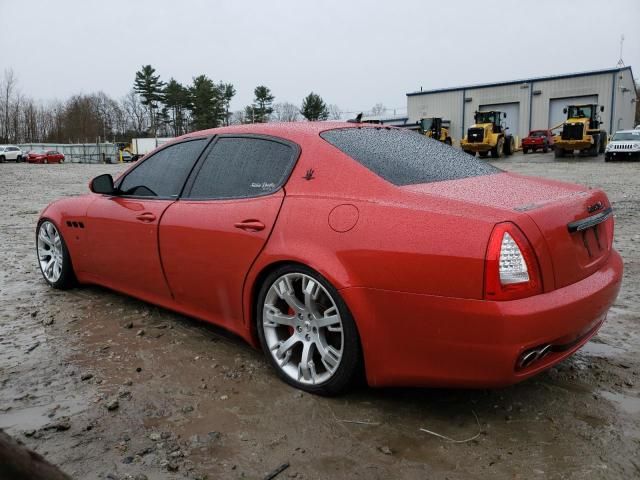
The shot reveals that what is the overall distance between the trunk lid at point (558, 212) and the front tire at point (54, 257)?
3255 mm

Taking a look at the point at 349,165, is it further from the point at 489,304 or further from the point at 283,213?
the point at 489,304

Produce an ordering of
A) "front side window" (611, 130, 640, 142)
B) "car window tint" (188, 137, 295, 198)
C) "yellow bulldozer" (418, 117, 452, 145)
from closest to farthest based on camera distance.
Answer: "car window tint" (188, 137, 295, 198) < "front side window" (611, 130, 640, 142) < "yellow bulldozer" (418, 117, 452, 145)

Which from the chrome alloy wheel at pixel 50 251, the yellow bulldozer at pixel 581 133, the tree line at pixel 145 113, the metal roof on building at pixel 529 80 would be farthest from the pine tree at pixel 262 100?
the chrome alloy wheel at pixel 50 251

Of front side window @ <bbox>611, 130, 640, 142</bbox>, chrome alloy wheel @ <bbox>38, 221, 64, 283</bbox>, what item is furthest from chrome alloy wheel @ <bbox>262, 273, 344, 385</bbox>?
front side window @ <bbox>611, 130, 640, 142</bbox>

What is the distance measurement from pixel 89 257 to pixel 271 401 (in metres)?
2.28

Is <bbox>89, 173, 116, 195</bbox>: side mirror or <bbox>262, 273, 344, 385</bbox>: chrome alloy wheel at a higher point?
<bbox>89, 173, 116, 195</bbox>: side mirror

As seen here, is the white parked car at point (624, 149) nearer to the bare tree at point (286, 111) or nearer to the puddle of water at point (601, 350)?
the puddle of water at point (601, 350)

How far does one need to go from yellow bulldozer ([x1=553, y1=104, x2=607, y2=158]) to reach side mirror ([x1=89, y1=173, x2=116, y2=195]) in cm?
2801

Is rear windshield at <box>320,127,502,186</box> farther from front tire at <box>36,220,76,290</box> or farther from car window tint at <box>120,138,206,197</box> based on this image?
front tire at <box>36,220,76,290</box>

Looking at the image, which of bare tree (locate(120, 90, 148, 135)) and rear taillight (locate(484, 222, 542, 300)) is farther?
bare tree (locate(120, 90, 148, 135))

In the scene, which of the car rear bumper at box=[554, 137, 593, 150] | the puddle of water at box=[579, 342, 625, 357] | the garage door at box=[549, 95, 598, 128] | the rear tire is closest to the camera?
the puddle of water at box=[579, 342, 625, 357]

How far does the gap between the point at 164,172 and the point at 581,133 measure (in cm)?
2819

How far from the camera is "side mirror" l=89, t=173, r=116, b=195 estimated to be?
404cm

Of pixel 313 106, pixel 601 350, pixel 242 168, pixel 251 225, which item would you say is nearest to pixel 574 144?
pixel 601 350
